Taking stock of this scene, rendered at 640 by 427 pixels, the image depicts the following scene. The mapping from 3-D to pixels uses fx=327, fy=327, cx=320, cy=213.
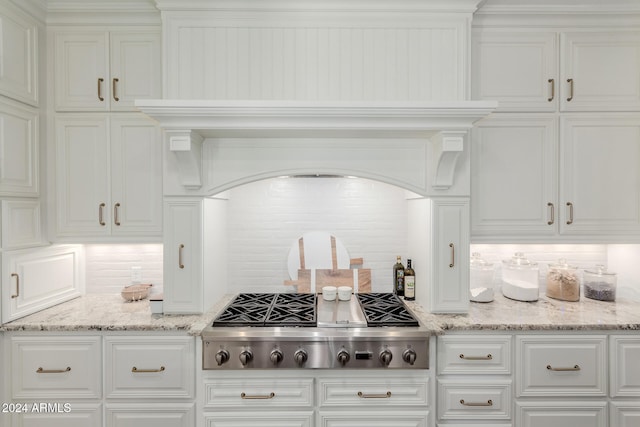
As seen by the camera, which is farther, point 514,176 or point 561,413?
point 514,176

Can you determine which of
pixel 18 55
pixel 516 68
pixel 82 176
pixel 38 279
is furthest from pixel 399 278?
pixel 18 55

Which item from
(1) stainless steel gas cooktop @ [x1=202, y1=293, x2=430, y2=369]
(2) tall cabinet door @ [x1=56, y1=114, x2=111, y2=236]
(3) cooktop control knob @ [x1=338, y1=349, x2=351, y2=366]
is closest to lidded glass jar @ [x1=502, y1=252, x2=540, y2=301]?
(1) stainless steel gas cooktop @ [x1=202, y1=293, x2=430, y2=369]

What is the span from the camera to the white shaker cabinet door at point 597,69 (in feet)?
6.83

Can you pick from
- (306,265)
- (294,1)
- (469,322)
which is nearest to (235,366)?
(306,265)

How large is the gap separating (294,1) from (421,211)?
1.52 m

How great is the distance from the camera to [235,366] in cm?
171

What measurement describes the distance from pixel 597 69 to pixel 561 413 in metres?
2.08

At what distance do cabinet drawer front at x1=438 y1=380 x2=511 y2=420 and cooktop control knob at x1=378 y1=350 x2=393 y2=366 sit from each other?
0.34m

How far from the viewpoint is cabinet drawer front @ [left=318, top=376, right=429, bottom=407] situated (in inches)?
68.1

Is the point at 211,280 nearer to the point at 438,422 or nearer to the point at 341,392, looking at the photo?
the point at 341,392

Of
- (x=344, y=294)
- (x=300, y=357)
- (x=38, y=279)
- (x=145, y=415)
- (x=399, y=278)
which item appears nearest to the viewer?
(x=300, y=357)

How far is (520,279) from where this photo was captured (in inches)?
88.4

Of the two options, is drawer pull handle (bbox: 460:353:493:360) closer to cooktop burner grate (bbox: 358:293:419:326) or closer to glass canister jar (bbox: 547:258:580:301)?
cooktop burner grate (bbox: 358:293:419:326)

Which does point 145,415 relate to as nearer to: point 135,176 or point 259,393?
point 259,393
